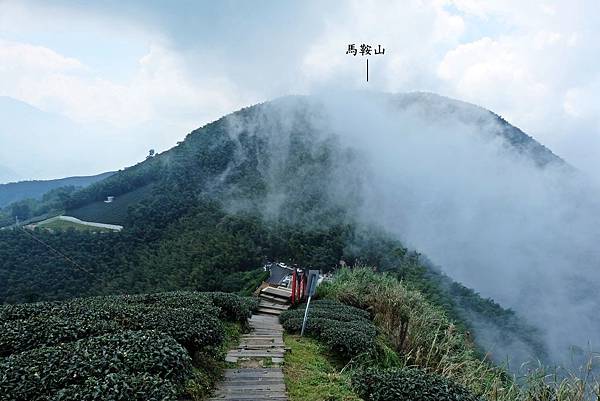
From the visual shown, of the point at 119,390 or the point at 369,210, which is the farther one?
the point at 369,210

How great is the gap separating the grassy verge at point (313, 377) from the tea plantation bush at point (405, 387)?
154 millimetres

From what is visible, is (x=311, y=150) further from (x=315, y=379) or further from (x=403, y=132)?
(x=315, y=379)

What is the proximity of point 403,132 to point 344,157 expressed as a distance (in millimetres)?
6583

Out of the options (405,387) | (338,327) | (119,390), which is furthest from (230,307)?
(119,390)

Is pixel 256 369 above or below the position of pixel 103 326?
below

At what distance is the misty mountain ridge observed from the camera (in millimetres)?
22109

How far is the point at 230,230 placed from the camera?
27.0 metres

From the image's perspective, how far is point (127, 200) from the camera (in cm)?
4497

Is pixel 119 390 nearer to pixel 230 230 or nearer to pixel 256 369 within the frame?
pixel 256 369

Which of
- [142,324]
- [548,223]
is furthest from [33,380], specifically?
[548,223]

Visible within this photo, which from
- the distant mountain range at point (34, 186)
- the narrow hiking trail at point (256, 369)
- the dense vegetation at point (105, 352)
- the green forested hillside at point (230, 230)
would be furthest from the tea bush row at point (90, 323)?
the distant mountain range at point (34, 186)

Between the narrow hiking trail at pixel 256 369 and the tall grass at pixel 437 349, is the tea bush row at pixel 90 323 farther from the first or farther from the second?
the tall grass at pixel 437 349

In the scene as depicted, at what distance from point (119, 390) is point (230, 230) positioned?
80.1ft

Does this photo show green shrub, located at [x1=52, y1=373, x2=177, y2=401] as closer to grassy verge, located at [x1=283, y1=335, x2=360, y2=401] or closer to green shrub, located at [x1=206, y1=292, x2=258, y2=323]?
grassy verge, located at [x1=283, y1=335, x2=360, y2=401]
